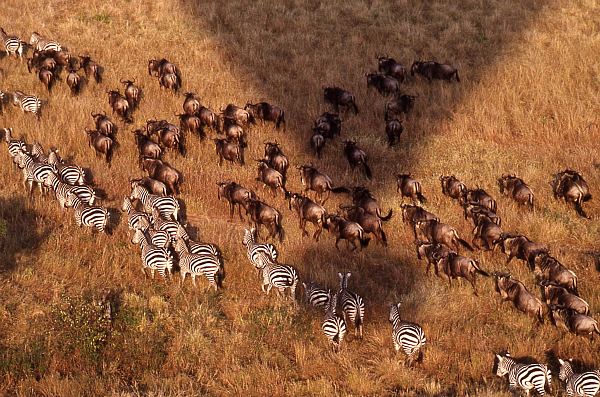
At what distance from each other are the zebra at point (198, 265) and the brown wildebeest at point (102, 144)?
5.88m

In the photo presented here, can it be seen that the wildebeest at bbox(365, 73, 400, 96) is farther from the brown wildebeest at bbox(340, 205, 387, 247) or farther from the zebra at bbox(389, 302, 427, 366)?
the zebra at bbox(389, 302, 427, 366)

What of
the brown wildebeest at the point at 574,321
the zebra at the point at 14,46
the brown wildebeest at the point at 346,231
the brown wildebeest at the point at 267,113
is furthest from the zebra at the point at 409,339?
the zebra at the point at 14,46

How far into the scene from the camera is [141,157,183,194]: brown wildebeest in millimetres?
15500

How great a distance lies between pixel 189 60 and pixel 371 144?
8.46 meters

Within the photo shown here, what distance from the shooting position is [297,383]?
9.42 metres

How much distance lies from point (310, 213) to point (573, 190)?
674 centimetres

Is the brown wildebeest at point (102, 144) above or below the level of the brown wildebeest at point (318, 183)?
above

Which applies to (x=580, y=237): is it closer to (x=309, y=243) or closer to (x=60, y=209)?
(x=309, y=243)

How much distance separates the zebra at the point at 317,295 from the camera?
36.2 feet

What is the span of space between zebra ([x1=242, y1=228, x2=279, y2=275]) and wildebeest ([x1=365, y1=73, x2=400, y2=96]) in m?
10.7

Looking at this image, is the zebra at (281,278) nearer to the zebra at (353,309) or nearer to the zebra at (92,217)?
the zebra at (353,309)

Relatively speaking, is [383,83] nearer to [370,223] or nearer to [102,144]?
[370,223]

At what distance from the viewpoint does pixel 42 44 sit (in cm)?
2214

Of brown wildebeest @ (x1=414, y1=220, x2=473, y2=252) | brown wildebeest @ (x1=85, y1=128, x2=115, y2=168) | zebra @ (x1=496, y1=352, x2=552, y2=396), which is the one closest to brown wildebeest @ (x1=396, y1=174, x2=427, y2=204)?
brown wildebeest @ (x1=414, y1=220, x2=473, y2=252)
